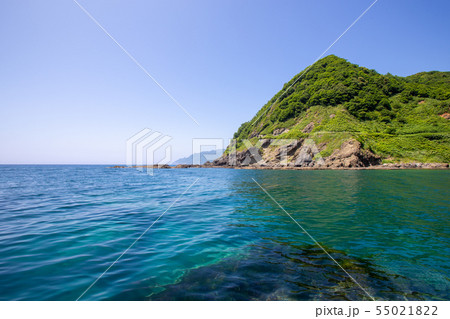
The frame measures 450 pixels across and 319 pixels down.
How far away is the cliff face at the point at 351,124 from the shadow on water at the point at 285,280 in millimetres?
59862

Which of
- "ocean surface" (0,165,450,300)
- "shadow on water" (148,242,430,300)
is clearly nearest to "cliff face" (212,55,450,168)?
"ocean surface" (0,165,450,300)

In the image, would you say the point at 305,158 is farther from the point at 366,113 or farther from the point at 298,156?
the point at 366,113

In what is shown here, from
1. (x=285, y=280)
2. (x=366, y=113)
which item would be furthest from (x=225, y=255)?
(x=366, y=113)

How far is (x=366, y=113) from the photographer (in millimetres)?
78000

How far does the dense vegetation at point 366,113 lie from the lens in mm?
61156

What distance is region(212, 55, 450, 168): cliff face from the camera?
59731mm

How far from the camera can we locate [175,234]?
8258mm

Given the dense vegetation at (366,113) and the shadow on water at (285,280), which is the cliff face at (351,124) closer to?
the dense vegetation at (366,113)

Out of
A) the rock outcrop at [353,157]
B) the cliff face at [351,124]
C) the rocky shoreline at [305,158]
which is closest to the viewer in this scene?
the rocky shoreline at [305,158]

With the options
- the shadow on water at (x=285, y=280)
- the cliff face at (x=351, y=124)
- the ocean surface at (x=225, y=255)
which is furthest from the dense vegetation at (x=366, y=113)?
the shadow on water at (x=285, y=280)

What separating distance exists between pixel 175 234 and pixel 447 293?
757 cm

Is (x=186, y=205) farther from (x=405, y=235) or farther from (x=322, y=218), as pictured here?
(x=405, y=235)

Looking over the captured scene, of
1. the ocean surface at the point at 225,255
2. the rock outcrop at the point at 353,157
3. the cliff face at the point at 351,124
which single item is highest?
the cliff face at the point at 351,124

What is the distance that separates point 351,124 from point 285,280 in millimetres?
81811
